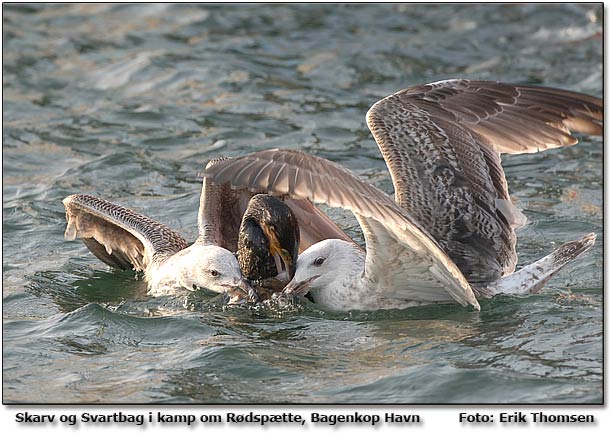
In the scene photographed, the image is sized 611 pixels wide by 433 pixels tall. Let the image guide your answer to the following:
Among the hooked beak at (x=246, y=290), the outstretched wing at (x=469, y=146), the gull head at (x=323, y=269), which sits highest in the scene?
the outstretched wing at (x=469, y=146)

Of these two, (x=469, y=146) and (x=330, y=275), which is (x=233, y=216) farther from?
→ (x=469, y=146)

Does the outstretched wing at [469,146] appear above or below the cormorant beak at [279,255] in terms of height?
above

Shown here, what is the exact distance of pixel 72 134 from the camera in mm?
12742

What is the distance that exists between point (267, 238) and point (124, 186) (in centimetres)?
387

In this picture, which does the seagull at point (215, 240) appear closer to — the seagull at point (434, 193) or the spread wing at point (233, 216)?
the spread wing at point (233, 216)

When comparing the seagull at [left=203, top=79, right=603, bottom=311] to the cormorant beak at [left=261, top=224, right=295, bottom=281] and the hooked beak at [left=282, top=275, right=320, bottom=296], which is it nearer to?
the hooked beak at [left=282, top=275, right=320, bottom=296]

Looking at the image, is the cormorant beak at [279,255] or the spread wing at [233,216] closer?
the cormorant beak at [279,255]

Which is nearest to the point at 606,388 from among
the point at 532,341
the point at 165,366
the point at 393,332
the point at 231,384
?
the point at 532,341

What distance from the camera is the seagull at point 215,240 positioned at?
25.7 ft

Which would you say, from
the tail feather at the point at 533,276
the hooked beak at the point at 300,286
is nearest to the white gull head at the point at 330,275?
the hooked beak at the point at 300,286

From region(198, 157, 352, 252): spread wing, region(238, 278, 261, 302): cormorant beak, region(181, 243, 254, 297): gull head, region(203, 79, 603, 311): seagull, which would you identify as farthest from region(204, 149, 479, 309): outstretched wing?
region(198, 157, 352, 252): spread wing

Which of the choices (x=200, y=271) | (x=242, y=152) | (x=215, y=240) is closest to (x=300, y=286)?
(x=200, y=271)

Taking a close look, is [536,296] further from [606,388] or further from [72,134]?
[72,134]

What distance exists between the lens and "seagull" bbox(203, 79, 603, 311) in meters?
6.68
